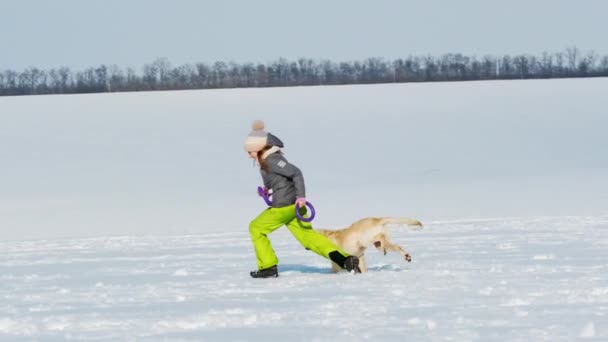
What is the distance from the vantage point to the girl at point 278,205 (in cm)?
812

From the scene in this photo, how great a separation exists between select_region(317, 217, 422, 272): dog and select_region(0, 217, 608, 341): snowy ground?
21cm

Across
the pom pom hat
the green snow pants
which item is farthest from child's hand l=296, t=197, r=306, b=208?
the pom pom hat

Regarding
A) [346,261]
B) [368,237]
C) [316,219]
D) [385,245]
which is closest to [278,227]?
[346,261]

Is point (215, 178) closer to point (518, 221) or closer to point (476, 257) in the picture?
point (518, 221)

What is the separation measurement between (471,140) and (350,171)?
32.1 feet

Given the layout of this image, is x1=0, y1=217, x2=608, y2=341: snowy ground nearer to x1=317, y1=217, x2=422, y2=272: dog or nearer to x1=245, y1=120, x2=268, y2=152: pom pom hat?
x1=317, y1=217, x2=422, y2=272: dog

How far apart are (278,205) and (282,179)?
0.21 metres

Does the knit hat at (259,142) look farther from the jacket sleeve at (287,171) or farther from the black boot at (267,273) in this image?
the black boot at (267,273)

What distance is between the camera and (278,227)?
26.9 ft

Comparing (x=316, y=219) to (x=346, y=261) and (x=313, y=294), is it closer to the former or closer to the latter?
(x=346, y=261)

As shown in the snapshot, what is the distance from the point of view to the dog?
8.07 m

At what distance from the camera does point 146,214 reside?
20.3 metres

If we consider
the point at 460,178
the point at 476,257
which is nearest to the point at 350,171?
the point at 460,178

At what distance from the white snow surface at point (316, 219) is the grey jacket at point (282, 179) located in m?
0.62
